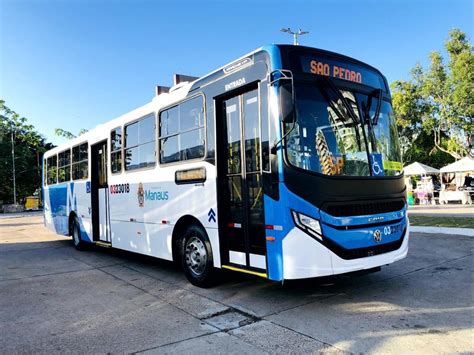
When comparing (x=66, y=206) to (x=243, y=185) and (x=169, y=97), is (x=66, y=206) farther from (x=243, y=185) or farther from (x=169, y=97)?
(x=243, y=185)

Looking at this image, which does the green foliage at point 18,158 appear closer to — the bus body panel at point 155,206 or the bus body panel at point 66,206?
the bus body panel at point 66,206

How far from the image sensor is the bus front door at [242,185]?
518 cm

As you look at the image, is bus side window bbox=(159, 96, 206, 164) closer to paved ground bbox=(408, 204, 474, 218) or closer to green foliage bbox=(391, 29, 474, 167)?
paved ground bbox=(408, 204, 474, 218)

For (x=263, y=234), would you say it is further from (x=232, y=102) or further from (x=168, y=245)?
(x=168, y=245)

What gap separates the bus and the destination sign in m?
0.02

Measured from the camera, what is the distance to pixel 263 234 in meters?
5.05

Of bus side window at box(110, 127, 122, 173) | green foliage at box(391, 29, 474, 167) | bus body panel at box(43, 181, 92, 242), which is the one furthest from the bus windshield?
green foliage at box(391, 29, 474, 167)

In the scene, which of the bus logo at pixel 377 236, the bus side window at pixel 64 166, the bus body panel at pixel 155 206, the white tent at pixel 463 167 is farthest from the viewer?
the white tent at pixel 463 167

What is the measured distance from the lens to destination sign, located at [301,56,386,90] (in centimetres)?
508

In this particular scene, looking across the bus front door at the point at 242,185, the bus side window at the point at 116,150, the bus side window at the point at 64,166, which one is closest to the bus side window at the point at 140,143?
the bus side window at the point at 116,150

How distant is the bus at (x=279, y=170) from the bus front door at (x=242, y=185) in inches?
0.6

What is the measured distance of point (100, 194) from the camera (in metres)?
9.85

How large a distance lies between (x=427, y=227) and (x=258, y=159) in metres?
9.05

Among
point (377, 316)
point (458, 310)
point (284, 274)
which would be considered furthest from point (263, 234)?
point (458, 310)
